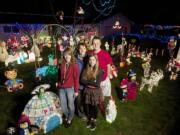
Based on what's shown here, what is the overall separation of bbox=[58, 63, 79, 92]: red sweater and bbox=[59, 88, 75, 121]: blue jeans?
15 cm

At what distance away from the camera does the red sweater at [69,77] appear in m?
5.56

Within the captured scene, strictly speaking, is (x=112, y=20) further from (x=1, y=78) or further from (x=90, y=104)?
(x=90, y=104)

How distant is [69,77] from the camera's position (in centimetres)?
563

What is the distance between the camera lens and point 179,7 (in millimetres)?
22312

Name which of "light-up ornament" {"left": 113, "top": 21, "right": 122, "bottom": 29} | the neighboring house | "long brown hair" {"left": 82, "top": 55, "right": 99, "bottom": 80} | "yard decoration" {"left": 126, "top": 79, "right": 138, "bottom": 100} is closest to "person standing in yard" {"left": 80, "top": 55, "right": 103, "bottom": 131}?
"long brown hair" {"left": 82, "top": 55, "right": 99, "bottom": 80}

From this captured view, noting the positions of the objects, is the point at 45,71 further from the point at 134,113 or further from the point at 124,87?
the point at 134,113

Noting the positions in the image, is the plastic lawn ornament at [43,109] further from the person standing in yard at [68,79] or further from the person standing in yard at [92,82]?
the person standing in yard at [92,82]

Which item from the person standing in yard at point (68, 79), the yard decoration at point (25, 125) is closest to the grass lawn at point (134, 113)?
the yard decoration at point (25, 125)

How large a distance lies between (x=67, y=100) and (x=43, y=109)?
0.71 metres

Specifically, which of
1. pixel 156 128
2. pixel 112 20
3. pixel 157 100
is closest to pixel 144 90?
pixel 157 100

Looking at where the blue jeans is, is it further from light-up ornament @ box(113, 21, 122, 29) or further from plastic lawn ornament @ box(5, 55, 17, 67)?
light-up ornament @ box(113, 21, 122, 29)

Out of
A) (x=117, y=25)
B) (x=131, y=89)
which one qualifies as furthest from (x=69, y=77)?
(x=117, y=25)

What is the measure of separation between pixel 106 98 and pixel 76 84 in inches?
110

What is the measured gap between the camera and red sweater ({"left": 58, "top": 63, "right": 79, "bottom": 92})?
5562 millimetres
